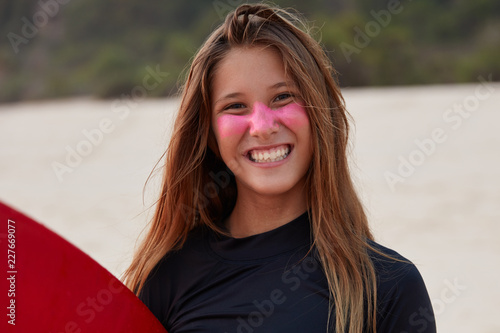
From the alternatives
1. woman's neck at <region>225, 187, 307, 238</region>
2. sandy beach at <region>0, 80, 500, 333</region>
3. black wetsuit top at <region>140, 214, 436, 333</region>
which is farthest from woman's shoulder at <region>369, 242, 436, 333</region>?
sandy beach at <region>0, 80, 500, 333</region>

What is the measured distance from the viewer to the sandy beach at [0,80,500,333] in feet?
18.4

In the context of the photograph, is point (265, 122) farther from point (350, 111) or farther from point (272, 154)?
point (350, 111)

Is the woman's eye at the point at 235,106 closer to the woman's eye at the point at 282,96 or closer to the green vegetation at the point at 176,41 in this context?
the woman's eye at the point at 282,96

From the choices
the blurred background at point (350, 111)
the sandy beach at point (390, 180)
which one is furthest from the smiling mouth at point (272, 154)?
the sandy beach at point (390, 180)

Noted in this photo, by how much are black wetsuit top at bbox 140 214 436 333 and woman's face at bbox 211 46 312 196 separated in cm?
14

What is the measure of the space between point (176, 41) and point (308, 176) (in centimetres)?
2450

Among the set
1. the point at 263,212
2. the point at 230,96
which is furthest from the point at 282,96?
the point at 263,212

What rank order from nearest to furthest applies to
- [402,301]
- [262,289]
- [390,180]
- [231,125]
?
[402,301] → [262,289] → [231,125] → [390,180]

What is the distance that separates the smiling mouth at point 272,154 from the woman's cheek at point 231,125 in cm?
7

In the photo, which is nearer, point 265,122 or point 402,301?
point 402,301

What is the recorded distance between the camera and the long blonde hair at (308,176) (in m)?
1.48

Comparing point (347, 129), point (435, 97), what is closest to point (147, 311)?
point (347, 129)

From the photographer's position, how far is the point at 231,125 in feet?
5.36

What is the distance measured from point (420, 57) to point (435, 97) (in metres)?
11.0
